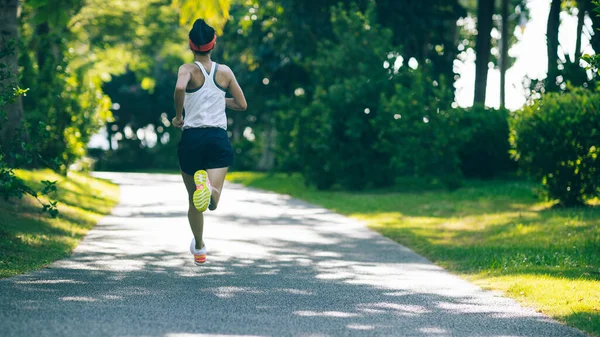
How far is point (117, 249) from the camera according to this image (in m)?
10.8

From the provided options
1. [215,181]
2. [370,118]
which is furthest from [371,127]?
[215,181]

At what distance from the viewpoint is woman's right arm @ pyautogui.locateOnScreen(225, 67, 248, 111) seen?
8198 mm

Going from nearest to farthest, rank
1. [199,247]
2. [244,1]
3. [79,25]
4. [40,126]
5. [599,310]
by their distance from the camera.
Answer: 1. [599,310]
2. [199,247]
3. [40,126]
4. [244,1]
5. [79,25]

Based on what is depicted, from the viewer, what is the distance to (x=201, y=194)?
7.72 m

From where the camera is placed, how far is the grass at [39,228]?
9.42 meters

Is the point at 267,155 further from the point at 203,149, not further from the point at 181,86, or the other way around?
the point at 181,86

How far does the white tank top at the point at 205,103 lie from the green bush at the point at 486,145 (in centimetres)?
1838

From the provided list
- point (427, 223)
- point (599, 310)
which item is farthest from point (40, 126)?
point (427, 223)

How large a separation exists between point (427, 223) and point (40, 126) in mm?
7534

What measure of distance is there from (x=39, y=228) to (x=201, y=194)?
5483mm

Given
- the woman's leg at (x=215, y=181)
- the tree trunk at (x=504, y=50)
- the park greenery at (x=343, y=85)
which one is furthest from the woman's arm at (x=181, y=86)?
the tree trunk at (x=504, y=50)

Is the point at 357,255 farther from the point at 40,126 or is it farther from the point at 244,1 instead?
the point at 244,1

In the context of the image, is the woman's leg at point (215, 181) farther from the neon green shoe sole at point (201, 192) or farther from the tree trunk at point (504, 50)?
the tree trunk at point (504, 50)

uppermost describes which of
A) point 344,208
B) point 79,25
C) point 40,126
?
point 79,25
